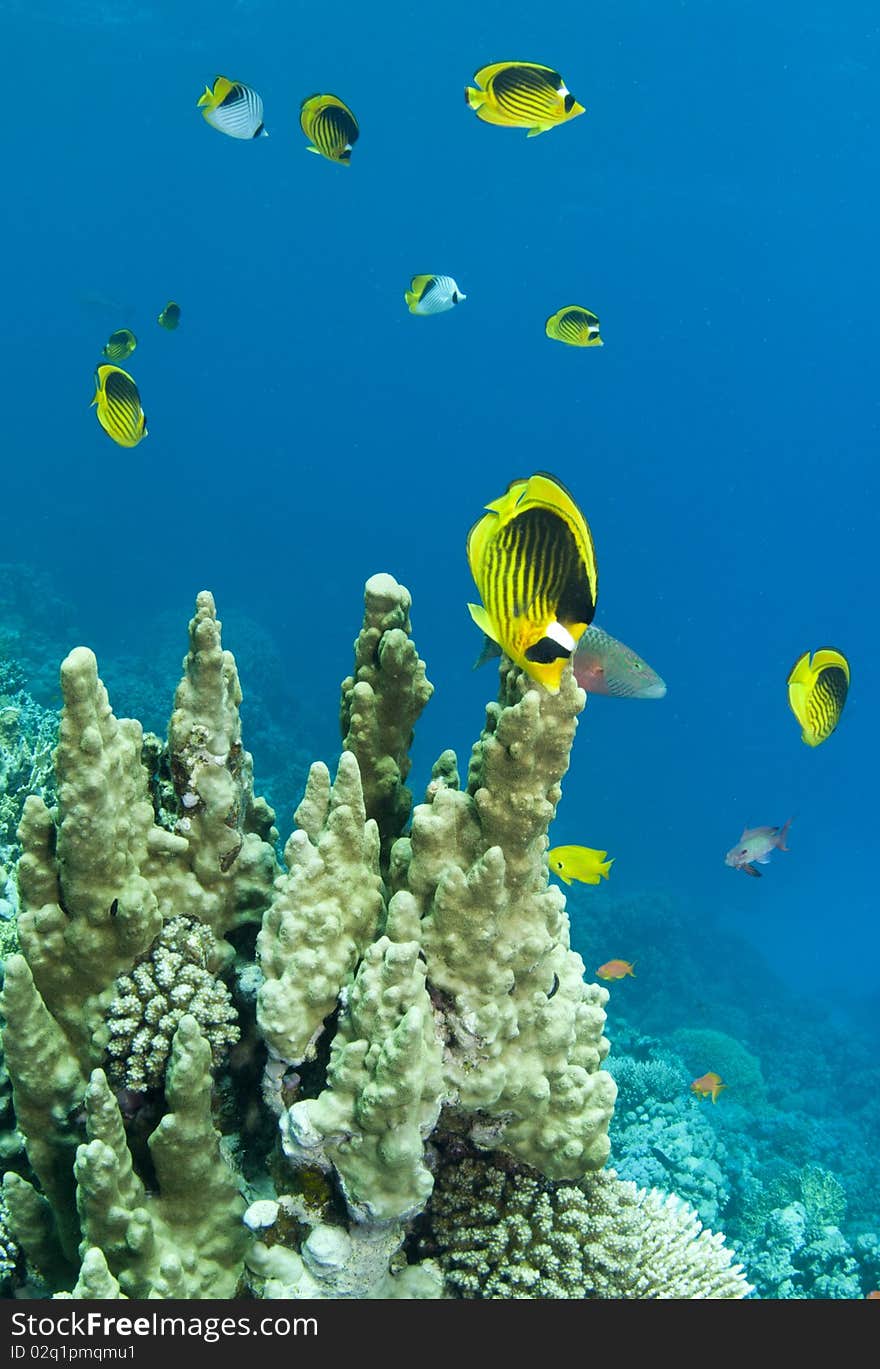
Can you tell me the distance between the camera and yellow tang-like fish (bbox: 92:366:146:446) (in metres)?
4.93

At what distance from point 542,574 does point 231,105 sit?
6.82 metres

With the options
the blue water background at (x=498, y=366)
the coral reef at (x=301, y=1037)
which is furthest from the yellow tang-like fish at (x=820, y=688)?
the blue water background at (x=498, y=366)

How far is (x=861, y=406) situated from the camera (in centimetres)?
9238

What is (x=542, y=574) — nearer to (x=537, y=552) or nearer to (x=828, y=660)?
(x=537, y=552)

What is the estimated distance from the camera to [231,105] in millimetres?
6480

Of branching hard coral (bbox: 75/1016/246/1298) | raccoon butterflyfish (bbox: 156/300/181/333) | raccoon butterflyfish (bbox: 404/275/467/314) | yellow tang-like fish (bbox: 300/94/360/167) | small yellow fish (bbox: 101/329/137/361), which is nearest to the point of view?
branching hard coral (bbox: 75/1016/246/1298)

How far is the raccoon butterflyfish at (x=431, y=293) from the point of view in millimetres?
7562

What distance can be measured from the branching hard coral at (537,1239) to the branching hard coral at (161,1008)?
3.36 ft

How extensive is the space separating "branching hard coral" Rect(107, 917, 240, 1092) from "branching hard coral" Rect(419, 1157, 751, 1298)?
103 cm

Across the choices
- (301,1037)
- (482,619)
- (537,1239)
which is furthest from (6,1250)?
(482,619)

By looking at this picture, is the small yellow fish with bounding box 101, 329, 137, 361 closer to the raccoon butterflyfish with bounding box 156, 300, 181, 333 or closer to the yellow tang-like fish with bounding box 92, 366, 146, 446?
the raccoon butterflyfish with bounding box 156, 300, 181, 333

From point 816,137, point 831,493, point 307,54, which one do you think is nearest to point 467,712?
point 816,137

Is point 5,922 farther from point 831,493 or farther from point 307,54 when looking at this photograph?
point 831,493

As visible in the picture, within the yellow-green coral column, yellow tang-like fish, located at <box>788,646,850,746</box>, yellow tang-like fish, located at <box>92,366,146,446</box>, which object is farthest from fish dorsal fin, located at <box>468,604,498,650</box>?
yellow tang-like fish, located at <box>92,366,146,446</box>
